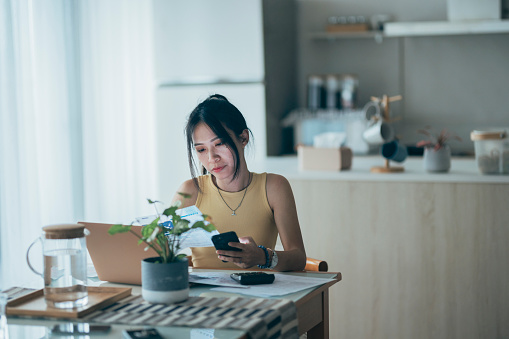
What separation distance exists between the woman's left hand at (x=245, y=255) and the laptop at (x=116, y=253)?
0.66 ft

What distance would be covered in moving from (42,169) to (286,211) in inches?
70.9

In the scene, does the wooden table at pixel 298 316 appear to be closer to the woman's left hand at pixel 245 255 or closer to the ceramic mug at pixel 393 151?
the woman's left hand at pixel 245 255

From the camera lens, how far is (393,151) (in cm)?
308

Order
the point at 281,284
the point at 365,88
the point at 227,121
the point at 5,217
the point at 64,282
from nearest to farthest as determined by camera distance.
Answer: the point at 64,282, the point at 281,284, the point at 227,121, the point at 5,217, the point at 365,88

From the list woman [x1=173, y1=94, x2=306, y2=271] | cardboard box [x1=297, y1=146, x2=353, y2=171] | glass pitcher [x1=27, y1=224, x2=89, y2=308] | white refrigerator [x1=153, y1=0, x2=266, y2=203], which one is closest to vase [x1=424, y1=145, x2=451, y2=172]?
cardboard box [x1=297, y1=146, x2=353, y2=171]

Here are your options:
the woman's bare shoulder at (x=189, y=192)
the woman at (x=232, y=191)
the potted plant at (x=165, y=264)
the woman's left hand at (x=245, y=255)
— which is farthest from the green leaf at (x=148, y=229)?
the woman's bare shoulder at (x=189, y=192)

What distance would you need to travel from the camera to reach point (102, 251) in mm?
1721

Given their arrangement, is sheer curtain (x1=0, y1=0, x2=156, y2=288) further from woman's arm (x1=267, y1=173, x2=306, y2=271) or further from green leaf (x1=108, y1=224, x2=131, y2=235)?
green leaf (x1=108, y1=224, x2=131, y2=235)

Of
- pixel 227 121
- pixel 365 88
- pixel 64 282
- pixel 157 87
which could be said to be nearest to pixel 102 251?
pixel 64 282

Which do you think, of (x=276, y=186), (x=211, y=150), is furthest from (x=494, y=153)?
(x=211, y=150)

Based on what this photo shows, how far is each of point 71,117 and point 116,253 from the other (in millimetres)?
2245

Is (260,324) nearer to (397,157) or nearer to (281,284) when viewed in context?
(281,284)

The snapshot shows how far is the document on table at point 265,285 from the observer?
5.32 feet

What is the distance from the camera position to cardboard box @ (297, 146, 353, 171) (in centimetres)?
314
